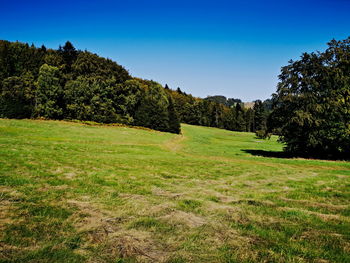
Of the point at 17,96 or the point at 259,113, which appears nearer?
the point at 17,96

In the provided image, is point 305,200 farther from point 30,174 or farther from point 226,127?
point 226,127

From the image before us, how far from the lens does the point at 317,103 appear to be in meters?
26.2

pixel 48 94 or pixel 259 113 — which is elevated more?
pixel 259 113

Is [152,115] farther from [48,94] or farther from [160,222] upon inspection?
[160,222]

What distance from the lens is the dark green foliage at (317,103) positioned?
82.2ft

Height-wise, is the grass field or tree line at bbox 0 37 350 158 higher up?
tree line at bbox 0 37 350 158

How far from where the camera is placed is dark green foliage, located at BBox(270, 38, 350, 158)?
2506 centimetres

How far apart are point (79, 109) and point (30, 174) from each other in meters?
49.0

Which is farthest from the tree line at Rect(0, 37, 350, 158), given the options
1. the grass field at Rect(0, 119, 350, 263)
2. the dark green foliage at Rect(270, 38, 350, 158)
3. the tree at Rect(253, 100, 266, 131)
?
the tree at Rect(253, 100, 266, 131)

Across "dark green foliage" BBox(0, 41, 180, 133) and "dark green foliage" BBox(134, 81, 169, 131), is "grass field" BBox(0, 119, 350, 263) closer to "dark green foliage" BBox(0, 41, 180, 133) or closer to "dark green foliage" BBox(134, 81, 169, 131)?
"dark green foliage" BBox(0, 41, 180, 133)

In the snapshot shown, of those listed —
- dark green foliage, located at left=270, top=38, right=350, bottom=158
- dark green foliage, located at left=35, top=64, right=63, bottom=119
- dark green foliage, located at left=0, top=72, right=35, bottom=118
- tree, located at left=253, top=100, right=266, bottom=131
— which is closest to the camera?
dark green foliage, located at left=270, top=38, right=350, bottom=158

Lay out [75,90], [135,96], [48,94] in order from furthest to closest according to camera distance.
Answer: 1. [135,96]
2. [75,90]
3. [48,94]

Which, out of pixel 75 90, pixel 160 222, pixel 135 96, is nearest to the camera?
pixel 160 222

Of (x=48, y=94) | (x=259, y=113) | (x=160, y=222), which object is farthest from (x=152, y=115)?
(x=259, y=113)
